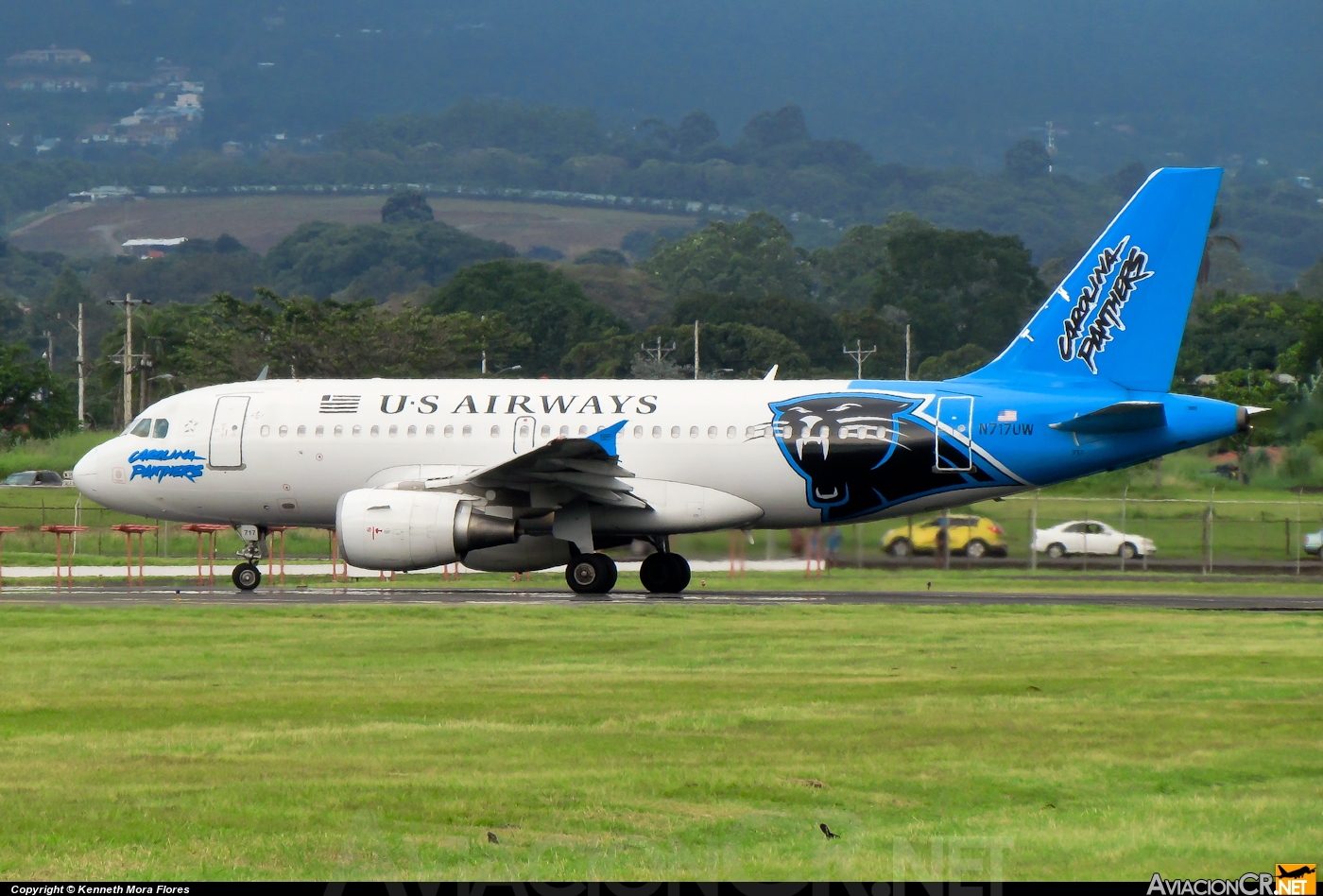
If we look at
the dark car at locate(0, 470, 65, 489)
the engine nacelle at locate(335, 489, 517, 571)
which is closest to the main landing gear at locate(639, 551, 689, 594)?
the engine nacelle at locate(335, 489, 517, 571)

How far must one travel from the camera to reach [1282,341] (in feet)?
292

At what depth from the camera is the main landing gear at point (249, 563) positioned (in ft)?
102

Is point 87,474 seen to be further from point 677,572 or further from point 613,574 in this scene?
point 677,572

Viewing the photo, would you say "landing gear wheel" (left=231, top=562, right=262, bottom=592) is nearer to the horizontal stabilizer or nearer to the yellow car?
the yellow car

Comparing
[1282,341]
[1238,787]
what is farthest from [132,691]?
[1282,341]

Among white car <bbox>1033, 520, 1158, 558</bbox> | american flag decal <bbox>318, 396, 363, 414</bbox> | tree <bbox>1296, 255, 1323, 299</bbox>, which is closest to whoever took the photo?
american flag decal <bbox>318, 396, 363, 414</bbox>

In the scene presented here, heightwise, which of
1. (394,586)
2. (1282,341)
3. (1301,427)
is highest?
(1282,341)

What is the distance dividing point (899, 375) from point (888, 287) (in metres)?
24.7

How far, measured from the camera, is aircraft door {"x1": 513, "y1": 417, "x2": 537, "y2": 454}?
98.7ft

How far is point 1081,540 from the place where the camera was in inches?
1599

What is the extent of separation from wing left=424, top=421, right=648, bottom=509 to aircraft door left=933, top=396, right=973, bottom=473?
4.93 metres

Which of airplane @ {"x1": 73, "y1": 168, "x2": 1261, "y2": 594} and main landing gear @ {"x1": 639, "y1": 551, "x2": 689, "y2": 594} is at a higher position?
airplane @ {"x1": 73, "y1": 168, "x2": 1261, "y2": 594}

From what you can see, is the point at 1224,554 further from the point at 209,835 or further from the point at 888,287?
the point at 888,287

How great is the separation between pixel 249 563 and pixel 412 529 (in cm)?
511
